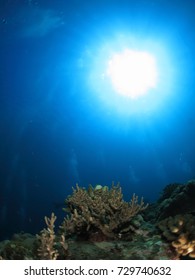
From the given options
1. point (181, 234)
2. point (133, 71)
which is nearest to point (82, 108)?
point (133, 71)

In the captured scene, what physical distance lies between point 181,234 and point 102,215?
196 cm

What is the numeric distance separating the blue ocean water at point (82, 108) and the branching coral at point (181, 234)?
88.0 feet

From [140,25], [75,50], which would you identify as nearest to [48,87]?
[75,50]

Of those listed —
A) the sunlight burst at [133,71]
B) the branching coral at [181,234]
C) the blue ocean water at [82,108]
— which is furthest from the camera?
the sunlight burst at [133,71]

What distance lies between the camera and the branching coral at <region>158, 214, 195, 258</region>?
4477mm

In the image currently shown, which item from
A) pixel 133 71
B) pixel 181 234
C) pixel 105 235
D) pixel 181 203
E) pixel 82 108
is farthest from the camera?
pixel 82 108

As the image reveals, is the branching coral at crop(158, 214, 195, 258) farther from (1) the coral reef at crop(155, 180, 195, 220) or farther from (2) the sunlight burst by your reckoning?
(2) the sunlight burst

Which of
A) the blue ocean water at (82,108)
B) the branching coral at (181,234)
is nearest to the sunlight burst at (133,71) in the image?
the blue ocean water at (82,108)

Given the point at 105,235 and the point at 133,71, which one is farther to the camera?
the point at 133,71

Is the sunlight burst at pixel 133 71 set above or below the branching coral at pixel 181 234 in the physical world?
above

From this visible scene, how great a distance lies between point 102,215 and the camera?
606cm

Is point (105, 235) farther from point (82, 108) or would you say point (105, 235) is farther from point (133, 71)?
point (82, 108)

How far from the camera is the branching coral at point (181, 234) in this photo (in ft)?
14.7

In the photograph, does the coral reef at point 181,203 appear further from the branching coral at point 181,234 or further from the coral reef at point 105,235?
the branching coral at point 181,234
